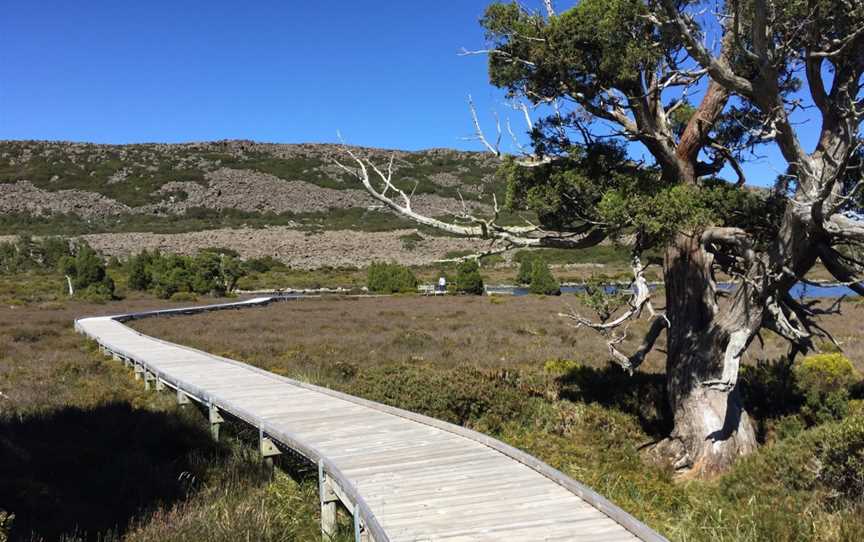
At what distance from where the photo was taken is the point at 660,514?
7.48 metres

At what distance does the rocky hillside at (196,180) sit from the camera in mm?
107125

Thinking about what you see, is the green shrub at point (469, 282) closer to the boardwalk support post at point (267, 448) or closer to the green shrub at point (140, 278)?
the green shrub at point (140, 278)

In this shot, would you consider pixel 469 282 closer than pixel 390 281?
Yes

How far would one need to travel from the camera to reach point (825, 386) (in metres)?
13.2

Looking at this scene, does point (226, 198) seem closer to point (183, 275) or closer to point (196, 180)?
point (196, 180)

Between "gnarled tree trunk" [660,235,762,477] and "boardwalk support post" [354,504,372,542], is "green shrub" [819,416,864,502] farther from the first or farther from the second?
"boardwalk support post" [354,504,372,542]

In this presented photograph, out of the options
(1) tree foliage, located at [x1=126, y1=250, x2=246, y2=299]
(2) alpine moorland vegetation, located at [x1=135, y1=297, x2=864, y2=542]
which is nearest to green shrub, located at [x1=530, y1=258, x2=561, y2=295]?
(1) tree foliage, located at [x1=126, y1=250, x2=246, y2=299]

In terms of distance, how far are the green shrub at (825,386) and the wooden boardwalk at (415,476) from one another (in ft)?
19.8

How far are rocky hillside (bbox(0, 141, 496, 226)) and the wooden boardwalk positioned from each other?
90.8 m

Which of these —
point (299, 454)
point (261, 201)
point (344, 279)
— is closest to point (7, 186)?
point (261, 201)

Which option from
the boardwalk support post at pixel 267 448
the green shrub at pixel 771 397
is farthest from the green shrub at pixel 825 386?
the boardwalk support post at pixel 267 448

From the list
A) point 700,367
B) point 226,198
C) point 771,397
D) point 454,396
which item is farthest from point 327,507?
point 226,198

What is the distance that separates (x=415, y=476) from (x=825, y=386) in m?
9.81

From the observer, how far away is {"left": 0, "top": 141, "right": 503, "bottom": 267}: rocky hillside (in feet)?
289
